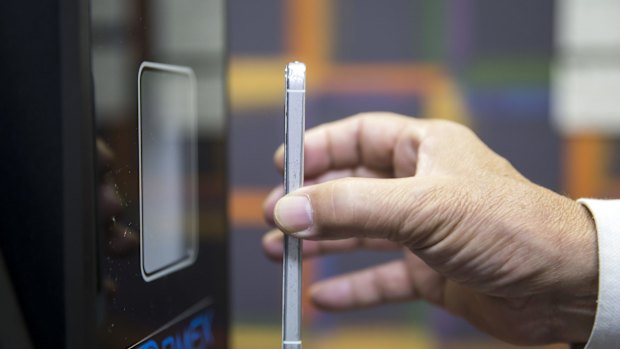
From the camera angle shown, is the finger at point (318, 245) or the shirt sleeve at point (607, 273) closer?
the shirt sleeve at point (607, 273)

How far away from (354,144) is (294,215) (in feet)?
1.09

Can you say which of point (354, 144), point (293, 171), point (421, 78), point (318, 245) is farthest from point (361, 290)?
point (421, 78)

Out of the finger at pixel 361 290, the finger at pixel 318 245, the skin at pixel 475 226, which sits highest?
the skin at pixel 475 226

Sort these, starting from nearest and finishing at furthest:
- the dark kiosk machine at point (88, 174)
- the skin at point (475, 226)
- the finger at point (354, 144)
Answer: the dark kiosk machine at point (88, 174) → the skin at point (475, 226) → the finger at point (354, 144)

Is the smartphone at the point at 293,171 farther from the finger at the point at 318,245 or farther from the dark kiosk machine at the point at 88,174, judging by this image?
the finger at the point at 318,245

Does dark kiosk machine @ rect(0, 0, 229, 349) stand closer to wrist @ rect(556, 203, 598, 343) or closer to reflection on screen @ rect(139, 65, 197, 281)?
reflection on screen @ rect(139, 65, 197, 281)

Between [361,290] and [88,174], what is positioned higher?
[88,174]

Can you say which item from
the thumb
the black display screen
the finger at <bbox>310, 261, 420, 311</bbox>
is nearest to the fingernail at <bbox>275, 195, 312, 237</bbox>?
the thumb

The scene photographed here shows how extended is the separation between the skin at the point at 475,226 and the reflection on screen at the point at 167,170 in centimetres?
10

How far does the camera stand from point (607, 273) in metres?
0.57

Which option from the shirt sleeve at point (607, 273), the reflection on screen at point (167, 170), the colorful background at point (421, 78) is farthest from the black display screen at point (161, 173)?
the colorful background at point (421, 78)

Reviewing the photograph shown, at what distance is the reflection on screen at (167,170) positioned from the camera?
1.64 feet

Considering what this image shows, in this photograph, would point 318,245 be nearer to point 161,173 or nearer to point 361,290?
point 361,290

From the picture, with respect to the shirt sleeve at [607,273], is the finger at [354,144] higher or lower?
higher
